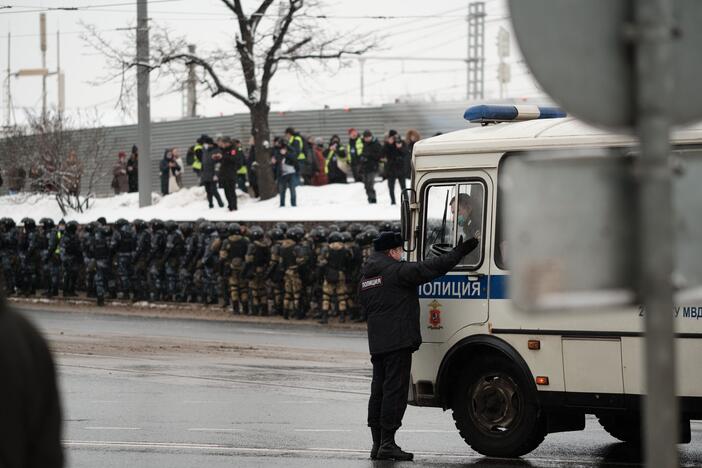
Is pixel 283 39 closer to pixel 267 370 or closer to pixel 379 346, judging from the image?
pixel 267 370

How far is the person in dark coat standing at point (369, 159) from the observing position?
33875 millimetres

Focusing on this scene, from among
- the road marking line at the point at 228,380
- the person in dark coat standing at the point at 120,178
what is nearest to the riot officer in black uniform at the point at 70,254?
the person in dark coat standing at the point at 120,178

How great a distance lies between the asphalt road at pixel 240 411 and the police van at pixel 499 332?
42cm

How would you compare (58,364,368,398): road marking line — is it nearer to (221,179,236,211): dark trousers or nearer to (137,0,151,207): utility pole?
(221,179,236,211): dark trousers

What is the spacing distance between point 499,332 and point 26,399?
6.72m

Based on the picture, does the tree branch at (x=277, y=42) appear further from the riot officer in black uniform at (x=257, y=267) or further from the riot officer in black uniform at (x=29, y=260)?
the riot officer in black uniform at (x=257, y=267)

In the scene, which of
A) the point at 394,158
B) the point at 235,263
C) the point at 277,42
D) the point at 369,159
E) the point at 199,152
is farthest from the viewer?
the point at 277,42

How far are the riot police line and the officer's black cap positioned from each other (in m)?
13.8

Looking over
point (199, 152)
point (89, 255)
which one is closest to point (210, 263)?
point (89, 255)

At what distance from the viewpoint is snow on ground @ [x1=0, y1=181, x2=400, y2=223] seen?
33.0 m

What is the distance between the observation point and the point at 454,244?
10555 millimetres

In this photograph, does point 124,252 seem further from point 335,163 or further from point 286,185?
point 335,163

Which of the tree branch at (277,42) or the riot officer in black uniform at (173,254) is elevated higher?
the tree branch at (277,42)

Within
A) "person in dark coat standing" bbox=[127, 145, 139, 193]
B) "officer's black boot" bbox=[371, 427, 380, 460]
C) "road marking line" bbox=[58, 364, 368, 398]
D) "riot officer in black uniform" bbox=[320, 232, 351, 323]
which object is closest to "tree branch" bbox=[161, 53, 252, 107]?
"person in dark coat standing" bbox=[127, 145, 139, 193]
